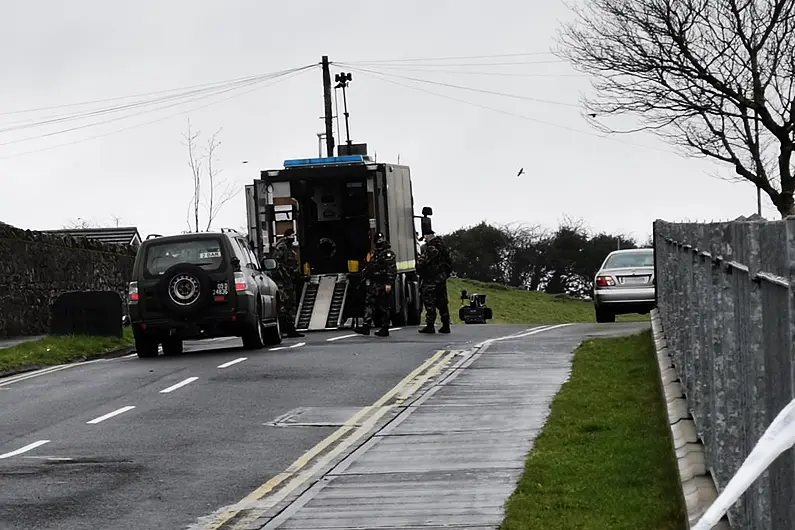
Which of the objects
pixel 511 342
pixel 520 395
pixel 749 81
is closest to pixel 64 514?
pixel 520 395

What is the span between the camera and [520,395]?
15352mm

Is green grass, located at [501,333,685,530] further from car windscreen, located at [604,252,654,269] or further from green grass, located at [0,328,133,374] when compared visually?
car windscreen, located at [604,252,654,269]

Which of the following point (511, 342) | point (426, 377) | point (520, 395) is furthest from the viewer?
point (511, 342)

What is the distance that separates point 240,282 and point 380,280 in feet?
13.2

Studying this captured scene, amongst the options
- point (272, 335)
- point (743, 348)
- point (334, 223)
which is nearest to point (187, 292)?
point (272, 335)

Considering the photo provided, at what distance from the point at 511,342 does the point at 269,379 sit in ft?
20.4

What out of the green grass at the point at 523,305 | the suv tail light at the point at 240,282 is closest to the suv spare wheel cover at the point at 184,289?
the suv tail light at the point at 240,282

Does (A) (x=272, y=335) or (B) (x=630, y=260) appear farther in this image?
(B) (x=630, y=260)

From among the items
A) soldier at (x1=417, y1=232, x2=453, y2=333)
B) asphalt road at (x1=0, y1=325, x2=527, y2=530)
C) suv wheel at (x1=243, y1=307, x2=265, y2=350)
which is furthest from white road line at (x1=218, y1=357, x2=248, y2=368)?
soldier at (x1=417, y1=232, x2=453, y2=333)

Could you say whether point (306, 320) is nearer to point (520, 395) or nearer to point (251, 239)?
point (251, 239)

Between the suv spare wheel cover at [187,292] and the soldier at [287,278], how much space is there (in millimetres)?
4800

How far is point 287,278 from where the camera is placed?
27359 millimetres

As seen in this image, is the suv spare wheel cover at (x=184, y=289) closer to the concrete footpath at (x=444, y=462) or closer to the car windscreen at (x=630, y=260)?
the concrete footpath at (x=444, y=462)

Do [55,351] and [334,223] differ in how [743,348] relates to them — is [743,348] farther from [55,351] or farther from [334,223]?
[334,223]
